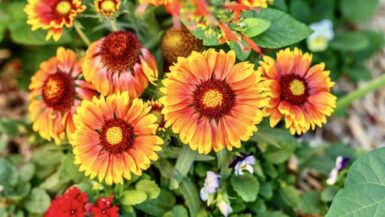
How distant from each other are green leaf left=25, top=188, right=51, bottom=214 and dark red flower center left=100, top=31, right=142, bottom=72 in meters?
0.54

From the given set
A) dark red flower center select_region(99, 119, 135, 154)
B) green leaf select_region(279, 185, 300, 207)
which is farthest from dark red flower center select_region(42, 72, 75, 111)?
green leaf select_region(279, 185, 300, 207)

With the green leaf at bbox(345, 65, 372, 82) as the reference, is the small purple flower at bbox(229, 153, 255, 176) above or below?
above

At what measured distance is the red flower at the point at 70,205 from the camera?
66.3 inches

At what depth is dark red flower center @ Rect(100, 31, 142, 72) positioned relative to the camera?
173cm

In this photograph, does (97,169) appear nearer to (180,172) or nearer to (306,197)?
(180,172)

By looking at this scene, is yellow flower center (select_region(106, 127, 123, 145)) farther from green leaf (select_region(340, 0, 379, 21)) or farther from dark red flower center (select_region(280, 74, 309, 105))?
green leaf (select_region(340, 0, 379, 21))

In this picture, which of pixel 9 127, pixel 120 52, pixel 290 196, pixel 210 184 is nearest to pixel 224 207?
pixel 210 184

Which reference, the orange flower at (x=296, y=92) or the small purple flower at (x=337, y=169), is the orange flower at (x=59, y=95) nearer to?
the orange flower at (x=296, y=92)

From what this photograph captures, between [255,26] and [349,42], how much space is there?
0.80 metres

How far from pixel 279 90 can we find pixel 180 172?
0.37 m

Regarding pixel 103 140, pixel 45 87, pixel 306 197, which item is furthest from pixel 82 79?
pixel 306 197

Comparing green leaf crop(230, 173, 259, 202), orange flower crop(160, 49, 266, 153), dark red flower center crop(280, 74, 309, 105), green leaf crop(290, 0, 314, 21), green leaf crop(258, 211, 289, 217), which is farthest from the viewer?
green leaf crop(290, 0, 314, 21)

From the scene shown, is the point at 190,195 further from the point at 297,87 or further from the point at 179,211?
the point at 297,87

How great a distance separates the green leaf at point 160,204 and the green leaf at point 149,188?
0.27 feet
